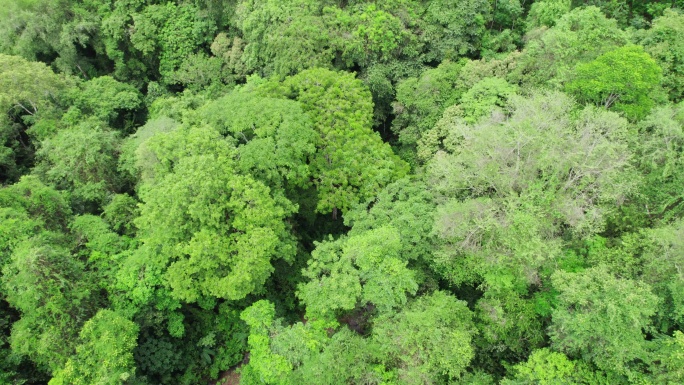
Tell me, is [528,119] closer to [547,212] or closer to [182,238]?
[547,212]

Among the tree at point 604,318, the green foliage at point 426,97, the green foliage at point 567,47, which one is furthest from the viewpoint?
the green foliage at point 426,97

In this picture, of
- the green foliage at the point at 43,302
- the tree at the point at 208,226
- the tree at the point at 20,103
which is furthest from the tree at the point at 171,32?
the green foliage at the point at 43,302

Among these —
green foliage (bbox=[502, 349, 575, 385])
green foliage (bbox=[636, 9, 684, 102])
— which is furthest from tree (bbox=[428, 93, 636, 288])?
green foliage (bbox=[636, 9, 684, 102])

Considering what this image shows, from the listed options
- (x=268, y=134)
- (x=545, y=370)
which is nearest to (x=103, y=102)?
(x=268, y=134)

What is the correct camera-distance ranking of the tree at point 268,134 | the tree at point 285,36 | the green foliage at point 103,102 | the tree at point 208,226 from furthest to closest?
the green foliage at point 103,102 → the tree at point 285,36 → the tree at point 268,134 → the tree at point 208,226

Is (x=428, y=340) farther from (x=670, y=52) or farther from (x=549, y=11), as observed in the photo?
(x=549, y=11)

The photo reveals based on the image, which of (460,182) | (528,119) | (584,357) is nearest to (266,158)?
(460,182)

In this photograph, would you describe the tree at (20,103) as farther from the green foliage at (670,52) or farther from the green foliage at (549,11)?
the green foliage at (670,52)
